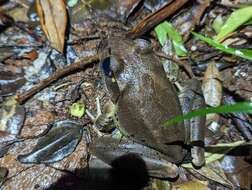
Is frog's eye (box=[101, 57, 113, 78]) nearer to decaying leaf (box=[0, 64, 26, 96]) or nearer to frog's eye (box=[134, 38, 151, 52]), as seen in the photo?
frog's eye (box=[134, 38, 151, 52])

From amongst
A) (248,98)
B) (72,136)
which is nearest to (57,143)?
(72,136)

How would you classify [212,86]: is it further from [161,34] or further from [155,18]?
[155,18]

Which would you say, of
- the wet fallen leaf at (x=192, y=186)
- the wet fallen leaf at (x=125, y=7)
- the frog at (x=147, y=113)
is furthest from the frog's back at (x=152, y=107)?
the wet fallen leaf at (x=125, y=7)

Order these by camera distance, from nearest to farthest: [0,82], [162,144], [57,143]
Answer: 1. [162,144]
2. [57,143]
3. [0,82]

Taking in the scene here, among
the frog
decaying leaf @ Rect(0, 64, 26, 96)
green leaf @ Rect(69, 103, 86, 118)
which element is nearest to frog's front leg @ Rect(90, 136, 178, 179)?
the frog

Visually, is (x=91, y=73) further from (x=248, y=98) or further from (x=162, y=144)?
(x=248, y=98)

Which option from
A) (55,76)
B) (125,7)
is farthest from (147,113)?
(125,7)
